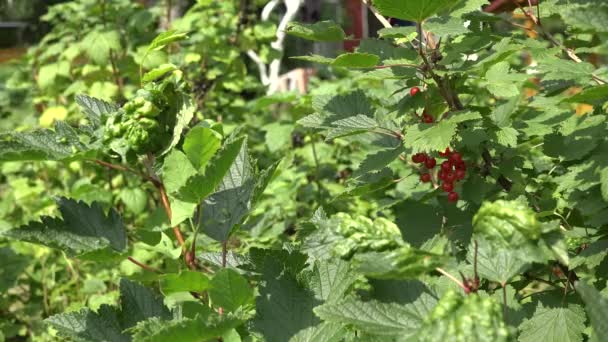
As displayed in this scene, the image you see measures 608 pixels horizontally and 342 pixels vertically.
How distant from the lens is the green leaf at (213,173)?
3.83 ft

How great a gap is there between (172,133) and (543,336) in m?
0.81

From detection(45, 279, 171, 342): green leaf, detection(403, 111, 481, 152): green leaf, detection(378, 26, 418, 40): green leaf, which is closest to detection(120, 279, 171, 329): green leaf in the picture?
detection(45, 279, 171, 342): green leaf

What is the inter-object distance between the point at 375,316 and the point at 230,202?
0.44m

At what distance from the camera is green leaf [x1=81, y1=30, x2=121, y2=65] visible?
13.5ft

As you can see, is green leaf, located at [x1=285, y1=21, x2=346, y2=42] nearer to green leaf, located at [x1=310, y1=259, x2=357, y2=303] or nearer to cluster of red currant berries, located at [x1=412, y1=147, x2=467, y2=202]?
cluster of red currant berries, located at [x1=412, y1=147, x2=467, y2=202]

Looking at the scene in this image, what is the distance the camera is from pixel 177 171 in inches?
46.6

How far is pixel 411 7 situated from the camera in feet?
4.57

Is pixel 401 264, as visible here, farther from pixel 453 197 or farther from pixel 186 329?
pixel 453 197

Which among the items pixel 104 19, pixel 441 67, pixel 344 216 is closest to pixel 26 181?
pixel 104 19

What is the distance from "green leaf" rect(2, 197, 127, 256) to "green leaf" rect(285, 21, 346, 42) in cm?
57

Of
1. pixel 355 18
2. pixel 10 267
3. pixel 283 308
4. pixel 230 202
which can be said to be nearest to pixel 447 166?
pixel 230 202

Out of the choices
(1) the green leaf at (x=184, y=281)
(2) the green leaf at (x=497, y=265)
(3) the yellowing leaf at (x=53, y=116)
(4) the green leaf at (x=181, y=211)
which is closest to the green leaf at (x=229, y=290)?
(1) the green leaf at (x=184, y=281)

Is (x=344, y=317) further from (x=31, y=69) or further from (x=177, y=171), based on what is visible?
(x=31, y=69)

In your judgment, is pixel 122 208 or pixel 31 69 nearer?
pixel 122 208
